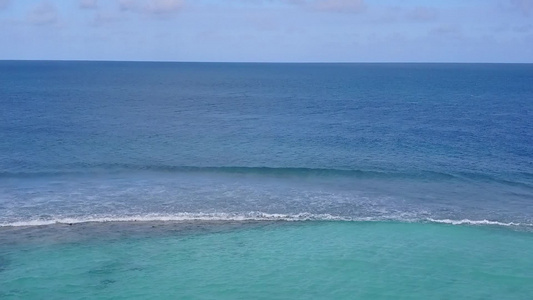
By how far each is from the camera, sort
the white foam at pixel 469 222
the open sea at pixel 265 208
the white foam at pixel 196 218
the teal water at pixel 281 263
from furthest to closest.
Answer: the white foam at pixel 469 222 → the white foam at pixel 196 218 → the open sea at pixel 265 208 → the teal water at pixel 281 263

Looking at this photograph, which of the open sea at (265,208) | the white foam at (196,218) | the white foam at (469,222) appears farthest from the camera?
the white foam at (469,222)

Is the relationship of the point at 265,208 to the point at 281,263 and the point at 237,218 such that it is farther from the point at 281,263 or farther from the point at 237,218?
the point at 281,263

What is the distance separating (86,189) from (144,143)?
70.7 ft

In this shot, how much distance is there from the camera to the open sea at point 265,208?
1378 inches

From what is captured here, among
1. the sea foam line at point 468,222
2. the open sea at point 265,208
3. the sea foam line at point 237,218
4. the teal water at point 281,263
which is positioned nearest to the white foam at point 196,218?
the sea foam line at point 237,218

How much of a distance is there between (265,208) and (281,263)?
12.4 metres

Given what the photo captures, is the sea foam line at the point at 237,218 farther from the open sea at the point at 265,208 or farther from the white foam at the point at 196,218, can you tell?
the open sea at the point at 265,208

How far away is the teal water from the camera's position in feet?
110

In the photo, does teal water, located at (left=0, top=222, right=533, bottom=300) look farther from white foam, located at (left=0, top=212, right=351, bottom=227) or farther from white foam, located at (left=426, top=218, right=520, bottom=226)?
white foam, located at (left=0, top=212, right=351, bottom=227)

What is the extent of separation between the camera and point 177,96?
149000mm

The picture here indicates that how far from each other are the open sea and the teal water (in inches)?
5.4

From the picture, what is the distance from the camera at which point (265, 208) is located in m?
49.7

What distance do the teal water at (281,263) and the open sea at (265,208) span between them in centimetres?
14

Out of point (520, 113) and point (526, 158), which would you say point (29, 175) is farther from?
point (520, 113)
